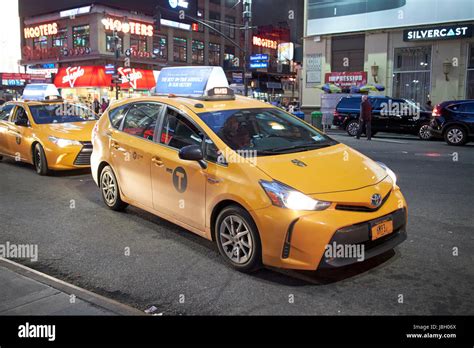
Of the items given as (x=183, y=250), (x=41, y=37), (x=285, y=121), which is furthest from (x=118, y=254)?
(x=41, y=37)

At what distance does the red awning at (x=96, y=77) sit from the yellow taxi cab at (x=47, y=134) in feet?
105

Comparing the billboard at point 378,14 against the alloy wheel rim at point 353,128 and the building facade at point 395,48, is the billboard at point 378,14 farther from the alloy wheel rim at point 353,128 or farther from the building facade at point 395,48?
the alloy wheel rim at point 353,128

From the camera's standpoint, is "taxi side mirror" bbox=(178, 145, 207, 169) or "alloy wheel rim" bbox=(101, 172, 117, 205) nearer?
"taxi side mirror" bbox=(178, 145, 207, 169)

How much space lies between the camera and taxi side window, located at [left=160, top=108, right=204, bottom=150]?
17.3 ft

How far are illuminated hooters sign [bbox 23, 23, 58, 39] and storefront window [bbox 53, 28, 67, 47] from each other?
1.53 ft

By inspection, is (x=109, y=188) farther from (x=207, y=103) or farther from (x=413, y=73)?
(x=413, y=73)

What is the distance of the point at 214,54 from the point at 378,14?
37.8 meters

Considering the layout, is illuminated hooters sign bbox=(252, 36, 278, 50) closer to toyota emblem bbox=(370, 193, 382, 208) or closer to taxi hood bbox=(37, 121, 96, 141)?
taxi hood bbox=(37, 121, 96, 141)

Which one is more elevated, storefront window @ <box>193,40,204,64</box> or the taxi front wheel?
storefront window @ <box>193,40,204,64</box>

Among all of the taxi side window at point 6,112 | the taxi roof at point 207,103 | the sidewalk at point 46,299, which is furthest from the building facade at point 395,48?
the sidewalk at point 46,299

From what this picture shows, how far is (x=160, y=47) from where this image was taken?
172 feet

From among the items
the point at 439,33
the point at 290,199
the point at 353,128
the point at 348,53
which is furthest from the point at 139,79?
the point at 290,199

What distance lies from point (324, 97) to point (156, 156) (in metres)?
21.1

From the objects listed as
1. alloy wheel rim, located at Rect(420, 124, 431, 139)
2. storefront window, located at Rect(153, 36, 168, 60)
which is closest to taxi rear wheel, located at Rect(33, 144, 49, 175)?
alloy wheel rim, located at Rect(420, 124, 431, 139)
